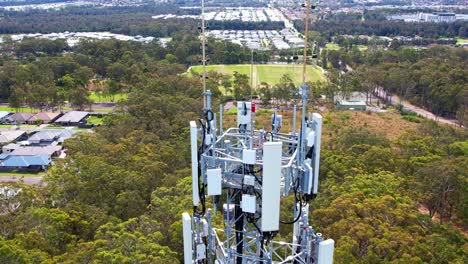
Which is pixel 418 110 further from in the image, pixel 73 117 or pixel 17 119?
pixel 17 119

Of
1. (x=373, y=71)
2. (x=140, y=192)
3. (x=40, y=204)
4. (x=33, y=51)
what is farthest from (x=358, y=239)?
(x=33, y=51)

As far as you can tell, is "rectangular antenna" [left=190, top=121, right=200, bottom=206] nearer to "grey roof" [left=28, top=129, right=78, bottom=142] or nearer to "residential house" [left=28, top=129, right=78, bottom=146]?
"residential house" [left=28, top=129, right=78, bottom=146]

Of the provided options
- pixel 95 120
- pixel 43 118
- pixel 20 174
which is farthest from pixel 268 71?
pixel 20 174

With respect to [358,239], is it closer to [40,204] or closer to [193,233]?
[193,233]

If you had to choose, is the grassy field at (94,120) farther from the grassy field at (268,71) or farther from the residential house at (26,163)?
the grassy field at (268,71)

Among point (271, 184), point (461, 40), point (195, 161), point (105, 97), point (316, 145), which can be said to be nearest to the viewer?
point (271, 184)

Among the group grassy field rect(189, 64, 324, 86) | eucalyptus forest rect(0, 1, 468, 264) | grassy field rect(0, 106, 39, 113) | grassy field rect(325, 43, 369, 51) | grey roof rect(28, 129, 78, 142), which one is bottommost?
grey roof rect(28, 129, 78, 142)

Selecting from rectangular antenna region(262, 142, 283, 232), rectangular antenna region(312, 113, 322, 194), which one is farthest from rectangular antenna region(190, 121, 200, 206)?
rectangular antenna region(312, 113, 322, 194)

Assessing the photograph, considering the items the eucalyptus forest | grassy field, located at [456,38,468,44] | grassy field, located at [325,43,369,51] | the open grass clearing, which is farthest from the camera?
Result: grassy field, located at [456,38,468,44]

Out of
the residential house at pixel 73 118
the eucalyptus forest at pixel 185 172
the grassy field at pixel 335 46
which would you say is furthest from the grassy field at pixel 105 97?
the grassy field at pixel 335 46
